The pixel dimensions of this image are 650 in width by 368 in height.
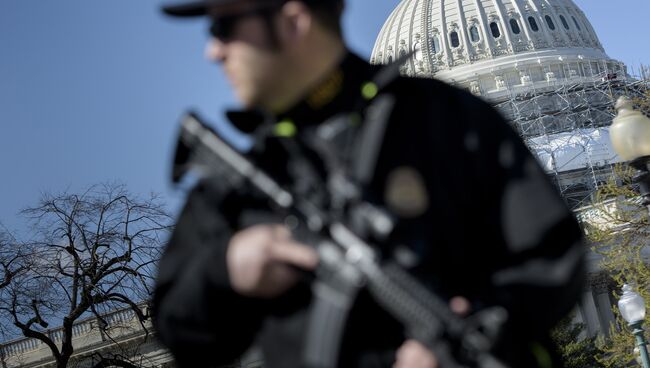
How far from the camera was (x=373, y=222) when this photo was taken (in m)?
2.55

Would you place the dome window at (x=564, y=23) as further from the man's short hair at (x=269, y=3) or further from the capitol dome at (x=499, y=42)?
the man's short hair at (x=269, y=3)

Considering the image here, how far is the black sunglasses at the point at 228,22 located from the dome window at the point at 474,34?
118903mm

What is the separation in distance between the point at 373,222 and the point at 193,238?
1.68 ft

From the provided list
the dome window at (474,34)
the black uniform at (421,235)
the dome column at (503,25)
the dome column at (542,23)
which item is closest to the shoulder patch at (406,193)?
the black uniform at (421,235)

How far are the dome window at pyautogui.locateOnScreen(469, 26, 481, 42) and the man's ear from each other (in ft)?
390

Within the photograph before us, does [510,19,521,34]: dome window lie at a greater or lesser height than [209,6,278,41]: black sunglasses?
greater

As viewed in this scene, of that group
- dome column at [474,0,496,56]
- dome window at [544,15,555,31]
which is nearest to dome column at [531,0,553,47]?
dome window at [544,15,555,31]

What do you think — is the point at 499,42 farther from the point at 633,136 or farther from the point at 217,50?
the point at 217,50

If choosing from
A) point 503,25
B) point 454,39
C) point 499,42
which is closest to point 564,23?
point 503,25

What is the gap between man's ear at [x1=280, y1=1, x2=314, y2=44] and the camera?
2783mm

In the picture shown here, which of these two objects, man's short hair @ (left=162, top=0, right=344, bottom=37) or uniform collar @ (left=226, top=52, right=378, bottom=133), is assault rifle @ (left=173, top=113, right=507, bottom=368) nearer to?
uniform collar @ (left=226, top=52, right=378, bottom=133)

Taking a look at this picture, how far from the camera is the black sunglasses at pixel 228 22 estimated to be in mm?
2781

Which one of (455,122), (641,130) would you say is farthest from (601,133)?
(455,122)

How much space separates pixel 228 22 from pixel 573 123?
101 m
